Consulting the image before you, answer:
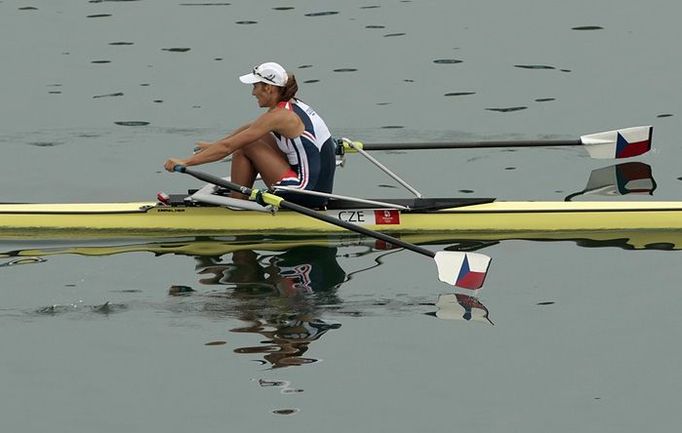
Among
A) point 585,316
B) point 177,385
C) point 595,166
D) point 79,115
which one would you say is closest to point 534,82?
point 595,166

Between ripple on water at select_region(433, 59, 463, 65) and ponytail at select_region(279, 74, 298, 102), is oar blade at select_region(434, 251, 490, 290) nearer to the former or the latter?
ponytail at select_region(279, 74, 298, 102)

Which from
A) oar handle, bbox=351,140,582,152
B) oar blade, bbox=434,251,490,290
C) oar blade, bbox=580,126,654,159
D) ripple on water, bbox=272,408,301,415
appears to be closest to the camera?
ripple on water, bbox=272,408,301,415

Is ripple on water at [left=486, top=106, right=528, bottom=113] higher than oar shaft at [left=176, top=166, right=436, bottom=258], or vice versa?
ripple on water at [left=486, top=106, right=528, bottom=113]

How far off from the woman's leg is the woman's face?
431 millimetres

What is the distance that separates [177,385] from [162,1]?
2015cm

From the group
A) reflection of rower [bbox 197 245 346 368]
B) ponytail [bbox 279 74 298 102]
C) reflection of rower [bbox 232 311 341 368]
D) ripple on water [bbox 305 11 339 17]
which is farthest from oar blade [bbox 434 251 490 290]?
ripple on water [bbox 305 11 339 17]

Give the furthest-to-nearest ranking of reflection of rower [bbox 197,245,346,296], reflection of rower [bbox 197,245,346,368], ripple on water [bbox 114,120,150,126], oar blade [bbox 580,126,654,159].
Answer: ripple on water [bbox 114,120,150,126], oar blade [bbox 580,126,654,159], reflection of rower [bbox 197,245,346,296], reflection of rower [bbox 197,245,346,368]

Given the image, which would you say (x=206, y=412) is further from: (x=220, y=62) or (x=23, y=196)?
(x=220, y=62)

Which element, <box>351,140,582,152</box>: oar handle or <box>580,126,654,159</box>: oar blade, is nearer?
<box>351,140,582,152</box>: oar handle

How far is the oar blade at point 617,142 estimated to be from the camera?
1966cm

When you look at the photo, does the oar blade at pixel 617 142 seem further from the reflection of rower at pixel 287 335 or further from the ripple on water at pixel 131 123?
the ripple on water at pixel 131 123

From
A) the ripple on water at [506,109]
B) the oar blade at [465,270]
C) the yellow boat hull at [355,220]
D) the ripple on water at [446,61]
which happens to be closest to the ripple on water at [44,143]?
the yellow boat hull at [355,220]

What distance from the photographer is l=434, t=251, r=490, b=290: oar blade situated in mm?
14734

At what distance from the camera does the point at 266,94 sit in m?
16.3
